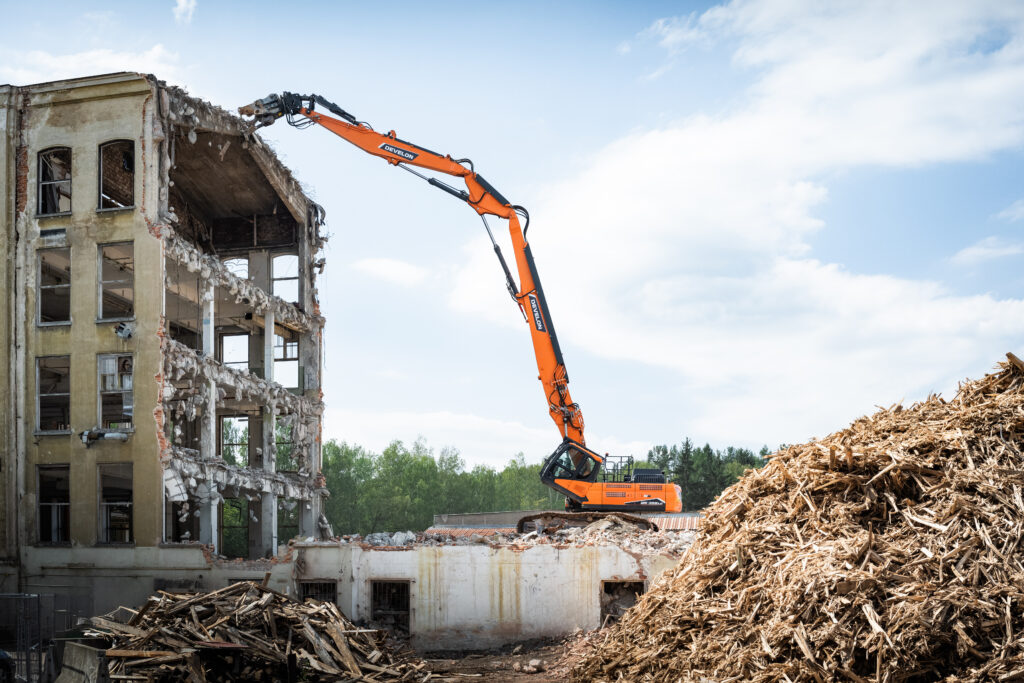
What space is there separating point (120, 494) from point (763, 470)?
25923 millimetres

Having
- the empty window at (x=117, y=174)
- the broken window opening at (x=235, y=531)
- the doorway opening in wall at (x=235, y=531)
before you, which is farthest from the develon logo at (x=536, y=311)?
the doorway opening in wall at (x=235, y=531)

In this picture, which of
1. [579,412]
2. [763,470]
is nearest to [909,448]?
[763,470]

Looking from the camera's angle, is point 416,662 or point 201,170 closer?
point 416,662

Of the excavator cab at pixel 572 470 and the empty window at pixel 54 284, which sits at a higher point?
the empty window at pixel 54 284

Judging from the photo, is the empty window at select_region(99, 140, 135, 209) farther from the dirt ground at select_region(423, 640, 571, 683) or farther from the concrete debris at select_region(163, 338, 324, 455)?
the dirt ground at select_region(423, 640, 571, 683)

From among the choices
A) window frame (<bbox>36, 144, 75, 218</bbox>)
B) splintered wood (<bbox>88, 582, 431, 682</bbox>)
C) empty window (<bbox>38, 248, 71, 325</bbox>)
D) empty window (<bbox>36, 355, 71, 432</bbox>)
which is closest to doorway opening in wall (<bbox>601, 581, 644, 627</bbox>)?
splintered wood (<bbox>88, 582, 431, 682</bbox>)

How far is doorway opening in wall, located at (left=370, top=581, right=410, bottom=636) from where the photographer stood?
20.0m

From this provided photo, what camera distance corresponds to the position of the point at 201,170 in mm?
31031

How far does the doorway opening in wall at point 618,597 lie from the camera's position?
61.8 feet

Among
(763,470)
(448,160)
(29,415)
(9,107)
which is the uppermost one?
(9,107)

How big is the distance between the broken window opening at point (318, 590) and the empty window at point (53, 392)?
913 cm

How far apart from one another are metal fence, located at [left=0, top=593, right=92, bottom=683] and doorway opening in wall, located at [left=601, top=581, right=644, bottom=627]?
383 inches

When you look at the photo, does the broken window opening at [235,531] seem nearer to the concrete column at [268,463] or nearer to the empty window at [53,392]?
the empty window at [53,392]

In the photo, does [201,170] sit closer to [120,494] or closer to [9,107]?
[9,107]
